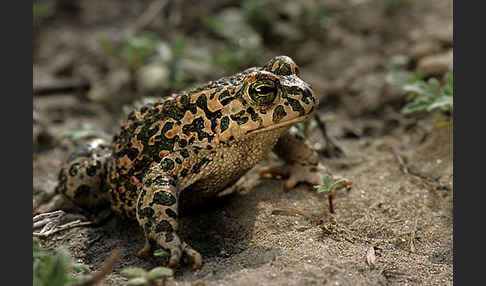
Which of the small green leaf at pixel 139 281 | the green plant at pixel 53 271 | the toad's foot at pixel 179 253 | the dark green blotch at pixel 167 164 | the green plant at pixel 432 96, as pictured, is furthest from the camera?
the green plant at pixel 432 96

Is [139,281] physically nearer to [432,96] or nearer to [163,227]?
[163,227]

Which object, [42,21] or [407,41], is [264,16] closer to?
[407,41]

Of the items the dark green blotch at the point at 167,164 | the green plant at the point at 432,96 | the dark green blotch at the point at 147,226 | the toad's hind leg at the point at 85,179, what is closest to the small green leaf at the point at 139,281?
the dark green blotch at the point at 147,226

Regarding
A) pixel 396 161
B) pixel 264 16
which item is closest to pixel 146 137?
pixel 396 161

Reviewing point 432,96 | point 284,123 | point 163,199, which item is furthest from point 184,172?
point 432,96

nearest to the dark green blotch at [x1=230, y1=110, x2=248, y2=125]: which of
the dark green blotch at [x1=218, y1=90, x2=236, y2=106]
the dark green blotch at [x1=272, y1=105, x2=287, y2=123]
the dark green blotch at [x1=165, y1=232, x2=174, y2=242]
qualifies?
the dark green blotch at [x1=218, y1=90, x2=236, y2=106]

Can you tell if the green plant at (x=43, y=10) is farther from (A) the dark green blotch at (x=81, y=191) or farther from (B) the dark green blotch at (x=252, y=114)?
(B) the dark green blotch at (x=252, y=114)
